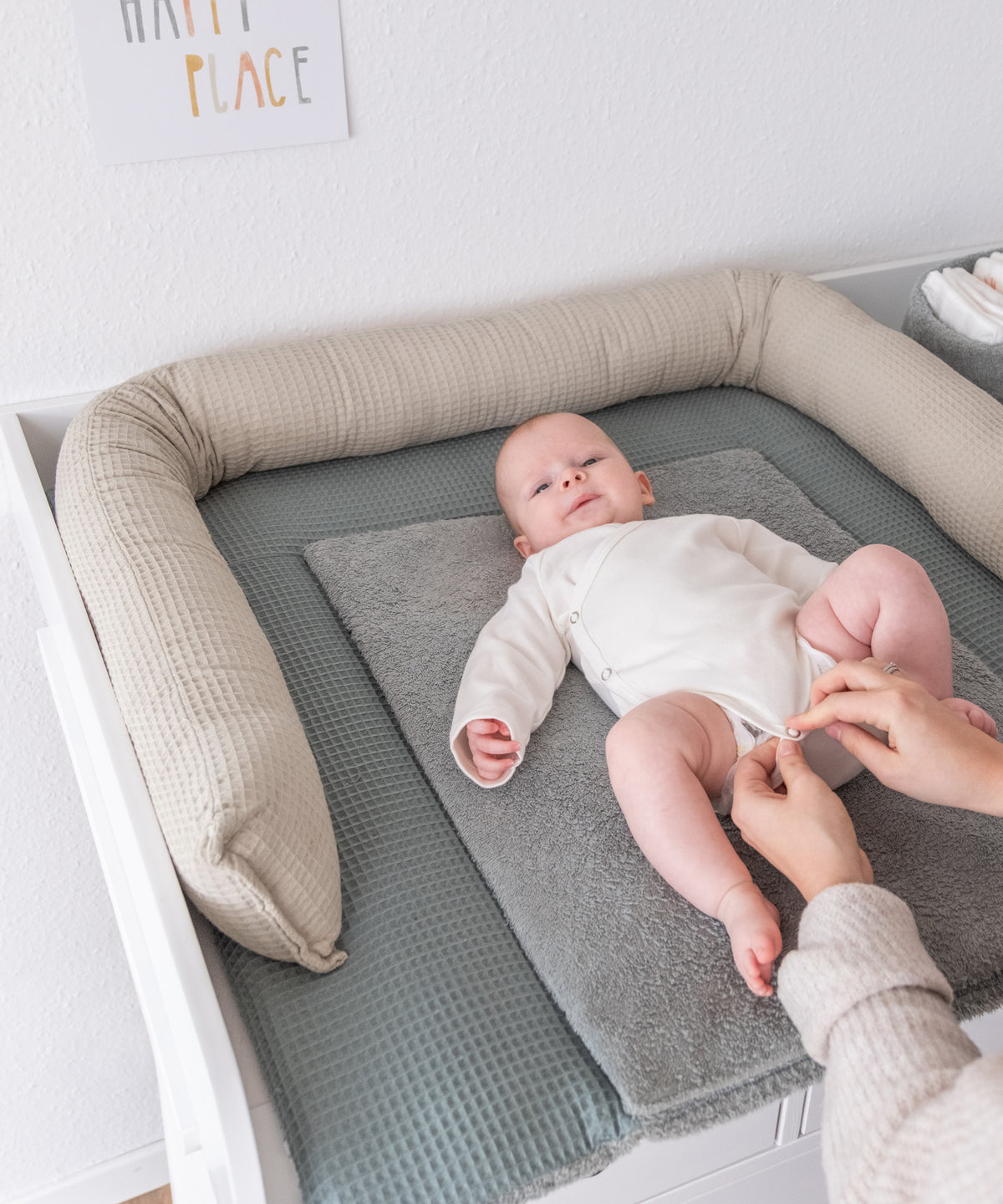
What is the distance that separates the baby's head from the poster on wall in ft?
1.35

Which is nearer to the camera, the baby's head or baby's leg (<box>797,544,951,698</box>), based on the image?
baby's leg (<box>797,544,951,698</box>)

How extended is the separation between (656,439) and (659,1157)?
0.85m

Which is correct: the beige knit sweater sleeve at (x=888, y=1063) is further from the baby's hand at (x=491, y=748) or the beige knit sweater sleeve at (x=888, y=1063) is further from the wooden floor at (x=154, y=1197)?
the wooden floor at (x=154, y=1197)

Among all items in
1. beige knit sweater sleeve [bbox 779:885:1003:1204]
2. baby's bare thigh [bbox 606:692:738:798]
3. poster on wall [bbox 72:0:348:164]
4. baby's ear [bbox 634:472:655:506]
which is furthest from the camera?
baby's ear [bbox 634:472:655:506]

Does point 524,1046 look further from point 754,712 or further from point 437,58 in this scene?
point 437,58

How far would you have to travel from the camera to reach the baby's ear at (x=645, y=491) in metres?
1.18

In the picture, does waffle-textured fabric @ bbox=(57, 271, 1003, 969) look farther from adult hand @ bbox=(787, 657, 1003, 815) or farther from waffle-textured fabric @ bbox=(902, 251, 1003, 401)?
adult hand @ bbox=(787, 657, 1003, 815)

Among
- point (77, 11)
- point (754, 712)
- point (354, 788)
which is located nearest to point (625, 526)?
point (754, 712)

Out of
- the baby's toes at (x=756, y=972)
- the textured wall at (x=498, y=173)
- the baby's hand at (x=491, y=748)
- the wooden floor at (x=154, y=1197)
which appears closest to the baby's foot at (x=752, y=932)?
the baby's toes at (x=756, y=972)

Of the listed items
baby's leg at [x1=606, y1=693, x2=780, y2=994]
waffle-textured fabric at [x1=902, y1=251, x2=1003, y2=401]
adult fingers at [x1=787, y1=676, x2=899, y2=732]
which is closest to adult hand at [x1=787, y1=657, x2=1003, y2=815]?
adult fingers at [x1=787, y1=676, x2=899, y2=732]

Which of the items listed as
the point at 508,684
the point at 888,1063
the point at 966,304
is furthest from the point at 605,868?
the point at 966,304

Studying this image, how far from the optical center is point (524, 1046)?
71 cm

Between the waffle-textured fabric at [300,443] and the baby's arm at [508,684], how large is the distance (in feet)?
0.54

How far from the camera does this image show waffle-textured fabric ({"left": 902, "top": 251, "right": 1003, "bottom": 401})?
1.34m
